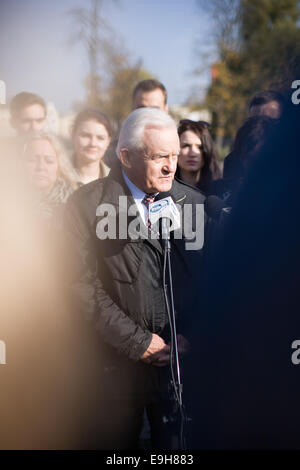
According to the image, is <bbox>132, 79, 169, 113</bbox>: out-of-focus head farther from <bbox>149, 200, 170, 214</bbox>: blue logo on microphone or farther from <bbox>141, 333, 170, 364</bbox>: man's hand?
<bbox>141, 333, 170, 364</bbox>: man's hand

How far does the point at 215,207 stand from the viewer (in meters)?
1.86

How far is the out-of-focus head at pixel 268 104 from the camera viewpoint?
1.59 metres

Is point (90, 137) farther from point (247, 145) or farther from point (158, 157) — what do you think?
point (247, 145)

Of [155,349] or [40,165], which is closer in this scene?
[155,349]

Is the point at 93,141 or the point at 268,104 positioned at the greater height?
the point at 93,141

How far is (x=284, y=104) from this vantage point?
4.54ft

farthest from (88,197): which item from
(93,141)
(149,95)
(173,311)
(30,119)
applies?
(149,95)

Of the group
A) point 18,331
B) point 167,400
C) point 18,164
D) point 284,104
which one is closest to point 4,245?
point 18,331

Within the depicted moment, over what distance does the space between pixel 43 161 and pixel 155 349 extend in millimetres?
1328

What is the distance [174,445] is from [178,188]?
106 cm

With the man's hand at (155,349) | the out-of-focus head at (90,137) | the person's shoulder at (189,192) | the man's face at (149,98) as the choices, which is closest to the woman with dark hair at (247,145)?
the person's shoulder at (189,192)

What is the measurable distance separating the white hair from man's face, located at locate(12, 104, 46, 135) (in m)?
A: 1.63

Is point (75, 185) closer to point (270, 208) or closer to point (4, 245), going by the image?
point (4, 245)

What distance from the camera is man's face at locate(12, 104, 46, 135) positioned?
320 centimetres
